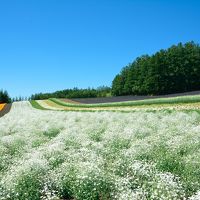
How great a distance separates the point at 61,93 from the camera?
131750mm

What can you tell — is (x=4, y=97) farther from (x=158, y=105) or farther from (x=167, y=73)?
(x=158, y=105)

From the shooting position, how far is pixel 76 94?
12250cm

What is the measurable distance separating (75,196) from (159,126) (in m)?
11.4

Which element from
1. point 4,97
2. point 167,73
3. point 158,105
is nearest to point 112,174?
point 158,105

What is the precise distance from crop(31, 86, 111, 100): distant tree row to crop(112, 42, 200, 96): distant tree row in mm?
10663

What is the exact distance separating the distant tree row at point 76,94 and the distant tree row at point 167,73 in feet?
35.0

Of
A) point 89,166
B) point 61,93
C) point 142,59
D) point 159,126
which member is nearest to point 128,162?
point 89,166

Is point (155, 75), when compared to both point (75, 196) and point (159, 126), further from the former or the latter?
point (75, 196)

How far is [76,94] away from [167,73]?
3251 cm

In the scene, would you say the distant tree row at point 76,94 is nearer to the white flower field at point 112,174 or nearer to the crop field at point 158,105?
the crop field at point 158,105

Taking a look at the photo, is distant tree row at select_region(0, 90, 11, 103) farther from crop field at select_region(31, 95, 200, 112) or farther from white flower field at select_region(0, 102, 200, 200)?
white flower field at select_region(0, 102, 200, 200)

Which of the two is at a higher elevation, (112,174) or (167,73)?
(167,73)

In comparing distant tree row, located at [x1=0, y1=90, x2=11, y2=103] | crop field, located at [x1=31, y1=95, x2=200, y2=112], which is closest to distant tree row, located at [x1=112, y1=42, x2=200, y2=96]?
distant tree row, located at [x1=0, y1=90, x2=11, y2=103]

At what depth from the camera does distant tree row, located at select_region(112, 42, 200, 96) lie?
99.1 m
